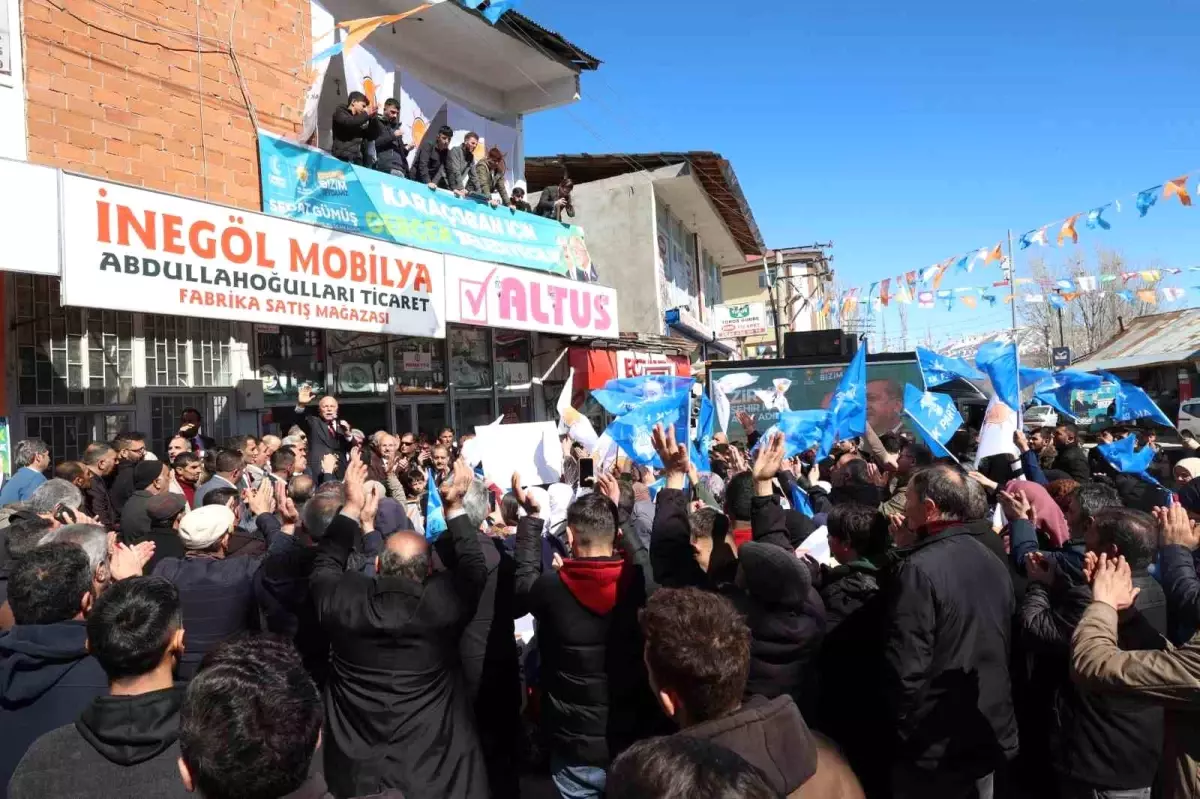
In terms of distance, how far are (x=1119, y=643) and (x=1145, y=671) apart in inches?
32.9

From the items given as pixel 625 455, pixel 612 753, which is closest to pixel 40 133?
pixel 625 455

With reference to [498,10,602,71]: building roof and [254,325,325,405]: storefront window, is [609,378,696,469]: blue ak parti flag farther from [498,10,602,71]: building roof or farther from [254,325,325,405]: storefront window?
[498,10,602,71]: building roof

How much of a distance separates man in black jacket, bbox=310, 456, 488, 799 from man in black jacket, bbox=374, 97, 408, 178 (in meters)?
9.31

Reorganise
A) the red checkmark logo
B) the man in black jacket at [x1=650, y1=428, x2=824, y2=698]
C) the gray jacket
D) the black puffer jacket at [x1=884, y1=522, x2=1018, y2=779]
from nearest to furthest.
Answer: the black puffer jacket at [x1=884, y1=522, x2=1018, y2=779] < the man in black jacket at [x1=650, y1=428, x2=824, y2=698] < the red checkmark logo < the gray jacket

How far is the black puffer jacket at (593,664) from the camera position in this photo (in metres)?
3.24

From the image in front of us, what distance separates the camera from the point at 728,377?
51.2 feet

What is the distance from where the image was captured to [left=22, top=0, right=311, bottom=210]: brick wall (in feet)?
26.7

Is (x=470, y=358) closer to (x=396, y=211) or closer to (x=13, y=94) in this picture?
(x=396, y=211)

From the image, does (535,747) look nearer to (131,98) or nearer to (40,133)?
(40,133)

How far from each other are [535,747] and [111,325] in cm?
666

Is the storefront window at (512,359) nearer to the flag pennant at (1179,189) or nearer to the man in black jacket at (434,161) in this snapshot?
the man in black jacket at (434,161)

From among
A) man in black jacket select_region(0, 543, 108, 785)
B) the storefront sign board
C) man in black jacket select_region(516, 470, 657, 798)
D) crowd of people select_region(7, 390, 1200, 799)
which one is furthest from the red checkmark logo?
man in black jacket select_region(0, 543, 108, 785)

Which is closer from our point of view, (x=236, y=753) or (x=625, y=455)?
(x=236, y=753)

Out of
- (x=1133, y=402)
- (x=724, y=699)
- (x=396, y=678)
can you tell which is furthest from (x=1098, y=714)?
(x=1133, y=402)
